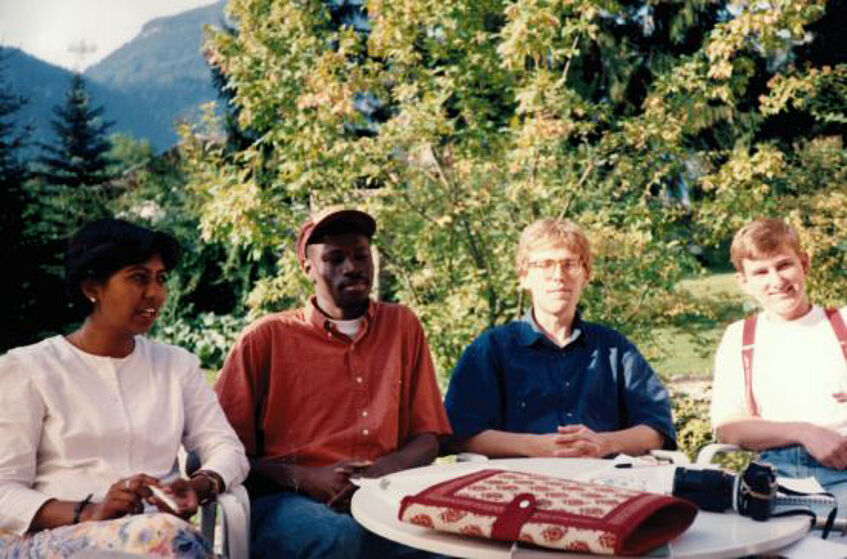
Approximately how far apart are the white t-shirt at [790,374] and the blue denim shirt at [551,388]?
0.26 metres

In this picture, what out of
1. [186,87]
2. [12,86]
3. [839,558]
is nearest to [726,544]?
[839,558]

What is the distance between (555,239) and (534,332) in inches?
14.7

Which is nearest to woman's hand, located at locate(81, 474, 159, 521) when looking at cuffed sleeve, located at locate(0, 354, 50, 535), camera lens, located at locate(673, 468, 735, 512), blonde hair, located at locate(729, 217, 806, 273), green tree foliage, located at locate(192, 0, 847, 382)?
cuffed sleeve, located at locate(0, 354, 50, 535)

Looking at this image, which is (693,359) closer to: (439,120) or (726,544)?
(439,120)

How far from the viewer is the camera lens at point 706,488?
2.15m

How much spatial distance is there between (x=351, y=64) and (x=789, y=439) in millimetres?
3851

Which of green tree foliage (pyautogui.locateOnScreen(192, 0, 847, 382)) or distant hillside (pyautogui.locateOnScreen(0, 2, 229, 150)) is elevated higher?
distant hillside (pyautogui.locateOnScreen(0, 2, 229, 150))

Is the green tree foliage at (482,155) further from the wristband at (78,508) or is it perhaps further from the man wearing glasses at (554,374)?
the wristband at (78,508)

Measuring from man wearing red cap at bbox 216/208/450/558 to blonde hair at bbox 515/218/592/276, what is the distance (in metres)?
0.57

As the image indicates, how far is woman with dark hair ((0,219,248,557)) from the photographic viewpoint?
92.3 inches

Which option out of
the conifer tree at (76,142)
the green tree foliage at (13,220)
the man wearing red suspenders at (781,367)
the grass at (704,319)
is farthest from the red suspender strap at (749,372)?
the conifer tree at (76,142)

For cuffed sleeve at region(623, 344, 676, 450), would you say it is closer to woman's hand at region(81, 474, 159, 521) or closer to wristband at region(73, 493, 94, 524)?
woman's hand at region(81, 474, 159, 521)

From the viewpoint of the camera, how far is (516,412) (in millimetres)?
3377

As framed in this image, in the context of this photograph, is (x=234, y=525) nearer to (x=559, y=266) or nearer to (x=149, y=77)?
(x=559, y=266)
